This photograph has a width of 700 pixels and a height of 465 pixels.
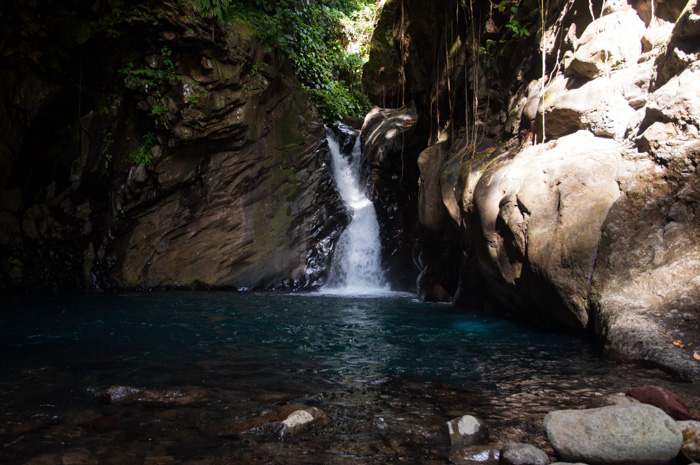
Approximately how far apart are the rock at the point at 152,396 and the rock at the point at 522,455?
229 cm

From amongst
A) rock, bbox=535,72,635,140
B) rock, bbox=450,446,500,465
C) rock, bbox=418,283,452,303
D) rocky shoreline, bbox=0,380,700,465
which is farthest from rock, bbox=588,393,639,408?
rock, bbox=418,283,452,303

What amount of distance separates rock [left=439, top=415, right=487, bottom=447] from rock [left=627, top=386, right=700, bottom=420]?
1.09 meters

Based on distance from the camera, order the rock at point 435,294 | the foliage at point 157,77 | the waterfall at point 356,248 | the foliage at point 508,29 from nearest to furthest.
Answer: the foliage at point 508,29 → the rock at point 435,294 → the foliage at point 157,77 → the waterfall at point 356,248

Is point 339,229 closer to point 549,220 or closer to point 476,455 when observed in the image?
point 549,220

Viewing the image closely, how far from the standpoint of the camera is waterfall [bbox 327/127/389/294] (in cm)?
1302

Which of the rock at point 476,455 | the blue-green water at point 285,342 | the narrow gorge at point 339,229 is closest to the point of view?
the rock at point 476,455

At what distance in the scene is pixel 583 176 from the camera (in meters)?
5.64

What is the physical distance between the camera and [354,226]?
13.7 meters

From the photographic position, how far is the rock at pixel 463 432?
278cm

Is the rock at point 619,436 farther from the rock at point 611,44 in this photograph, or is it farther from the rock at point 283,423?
the rock at point 611,44

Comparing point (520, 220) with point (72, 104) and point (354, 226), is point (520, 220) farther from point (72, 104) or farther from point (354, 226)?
point (72, 104)

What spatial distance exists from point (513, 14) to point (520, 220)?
4643 mm

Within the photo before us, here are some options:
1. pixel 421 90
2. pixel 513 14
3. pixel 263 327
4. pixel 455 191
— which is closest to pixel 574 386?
pixel 263 327

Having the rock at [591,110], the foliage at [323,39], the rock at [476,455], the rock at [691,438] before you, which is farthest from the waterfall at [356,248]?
the rock at [691,438]
